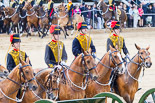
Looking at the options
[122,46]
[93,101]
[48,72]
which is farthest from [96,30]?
[93,101]

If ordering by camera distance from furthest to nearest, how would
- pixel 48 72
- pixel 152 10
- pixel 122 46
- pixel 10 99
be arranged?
pixel 152 10
pixel 122 46
pixel 48 72
pixel 10 99

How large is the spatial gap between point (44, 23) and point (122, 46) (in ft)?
46.9

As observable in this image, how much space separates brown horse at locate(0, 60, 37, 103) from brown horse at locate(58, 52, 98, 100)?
149 cm

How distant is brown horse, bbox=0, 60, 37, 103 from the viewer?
30.2 feet

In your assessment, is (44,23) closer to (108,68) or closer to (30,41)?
(30,41)

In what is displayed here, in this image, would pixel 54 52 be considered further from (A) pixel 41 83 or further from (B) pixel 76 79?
(A) pixel 41 83

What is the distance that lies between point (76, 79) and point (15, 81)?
1.84 meters

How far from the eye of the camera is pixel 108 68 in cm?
1142

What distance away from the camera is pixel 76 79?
35.3 feet

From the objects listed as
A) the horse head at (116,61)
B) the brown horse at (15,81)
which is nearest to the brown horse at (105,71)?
the horse head at (116,61)

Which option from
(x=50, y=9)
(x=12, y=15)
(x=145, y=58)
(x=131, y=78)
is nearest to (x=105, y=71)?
(x=131, y=78)

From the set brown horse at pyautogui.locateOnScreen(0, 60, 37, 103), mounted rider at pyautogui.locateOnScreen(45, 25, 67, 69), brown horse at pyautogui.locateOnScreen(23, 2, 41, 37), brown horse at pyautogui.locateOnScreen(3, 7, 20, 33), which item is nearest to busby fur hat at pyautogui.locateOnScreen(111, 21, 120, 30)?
mounted rider at pyautogui.locateOnScreen(45, 25, 67, 69)

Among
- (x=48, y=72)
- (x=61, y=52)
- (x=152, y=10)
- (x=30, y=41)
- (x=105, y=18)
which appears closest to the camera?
(x=48, y=72)

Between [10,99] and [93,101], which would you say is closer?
[93,101]
